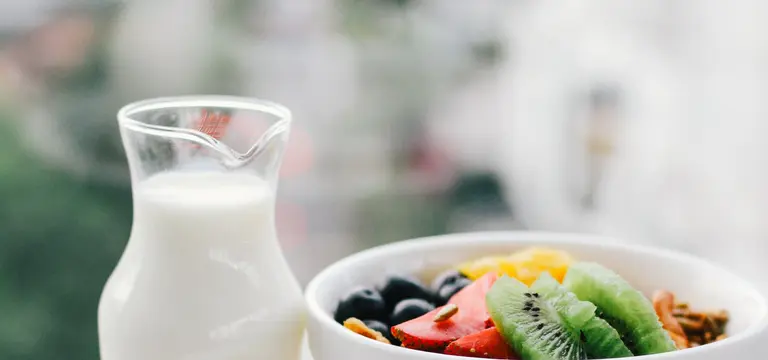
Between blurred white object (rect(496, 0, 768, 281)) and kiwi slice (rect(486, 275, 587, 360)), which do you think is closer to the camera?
kiwi slice (rect(486, 275, 587, 360))

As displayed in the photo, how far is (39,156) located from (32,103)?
95 millimetres

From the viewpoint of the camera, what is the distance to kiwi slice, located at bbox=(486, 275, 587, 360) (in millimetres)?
569

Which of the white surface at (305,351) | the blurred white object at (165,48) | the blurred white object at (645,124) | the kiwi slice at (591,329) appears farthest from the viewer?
the blurred white object at (165,48)

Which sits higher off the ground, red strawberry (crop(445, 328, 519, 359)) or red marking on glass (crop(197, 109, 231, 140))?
red marking on glass (crop(197, 109, 231, 140))

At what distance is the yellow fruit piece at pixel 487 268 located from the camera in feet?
2.31

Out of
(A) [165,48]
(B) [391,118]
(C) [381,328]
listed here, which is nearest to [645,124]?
(B) [391,118]

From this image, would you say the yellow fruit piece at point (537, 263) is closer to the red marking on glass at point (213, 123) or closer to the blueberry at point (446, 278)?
the blueberry at point (446, 278)

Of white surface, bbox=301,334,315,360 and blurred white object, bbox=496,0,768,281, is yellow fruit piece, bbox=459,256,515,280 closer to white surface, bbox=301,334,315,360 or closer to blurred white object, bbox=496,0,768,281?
white surface, bbox=301,334,315,360

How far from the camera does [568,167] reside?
6.14ft

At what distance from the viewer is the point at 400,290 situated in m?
0.70

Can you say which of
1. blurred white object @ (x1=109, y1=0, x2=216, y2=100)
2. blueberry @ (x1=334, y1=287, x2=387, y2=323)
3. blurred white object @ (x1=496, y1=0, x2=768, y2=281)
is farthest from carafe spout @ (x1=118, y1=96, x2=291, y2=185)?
blurred white object @ (x1=109, y1=0, x2=216, y2=100)

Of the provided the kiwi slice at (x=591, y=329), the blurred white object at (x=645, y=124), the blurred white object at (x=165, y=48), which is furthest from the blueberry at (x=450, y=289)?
→ the blurred white object at (x=165, y=48)

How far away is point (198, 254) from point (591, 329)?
27 cm

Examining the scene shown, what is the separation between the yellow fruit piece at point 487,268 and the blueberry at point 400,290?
1.7 inches
